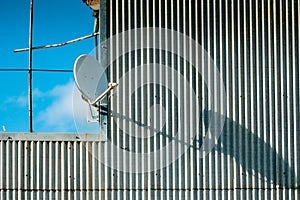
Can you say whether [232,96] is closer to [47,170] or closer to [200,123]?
[200,123]

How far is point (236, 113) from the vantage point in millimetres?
9180

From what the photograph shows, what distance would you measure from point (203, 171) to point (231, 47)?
241 cm

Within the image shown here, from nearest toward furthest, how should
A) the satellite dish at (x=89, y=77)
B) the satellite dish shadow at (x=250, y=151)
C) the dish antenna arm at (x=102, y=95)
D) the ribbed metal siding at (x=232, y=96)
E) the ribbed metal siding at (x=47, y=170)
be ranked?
the satellite dish at (x=89, y=77) < the dish antenna arm at (x=102, y=95) < the ribbed metal siding at (x=47, y=170) < the ribbed metal siding at (x=232, y=96) < the satellite dish shadow at (x=250, y=151)

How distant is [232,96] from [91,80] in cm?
274

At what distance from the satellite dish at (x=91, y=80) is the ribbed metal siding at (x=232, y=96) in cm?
40

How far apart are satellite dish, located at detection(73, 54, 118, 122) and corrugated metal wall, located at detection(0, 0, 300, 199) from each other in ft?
1.25

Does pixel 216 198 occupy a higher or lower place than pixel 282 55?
lower

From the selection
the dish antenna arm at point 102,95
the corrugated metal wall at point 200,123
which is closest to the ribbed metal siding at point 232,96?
the corrugated metal wall at point 200,123

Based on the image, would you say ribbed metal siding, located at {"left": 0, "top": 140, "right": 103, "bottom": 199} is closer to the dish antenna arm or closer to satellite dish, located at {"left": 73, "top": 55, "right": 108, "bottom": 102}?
the dish antenna arm

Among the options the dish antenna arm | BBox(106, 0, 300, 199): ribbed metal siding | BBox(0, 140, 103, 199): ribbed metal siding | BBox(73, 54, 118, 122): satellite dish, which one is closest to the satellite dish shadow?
BBox(106, 0, 300, 199): ribbed metal siding

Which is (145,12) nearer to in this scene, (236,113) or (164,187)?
(236,113)

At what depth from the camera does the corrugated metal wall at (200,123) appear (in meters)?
8.70

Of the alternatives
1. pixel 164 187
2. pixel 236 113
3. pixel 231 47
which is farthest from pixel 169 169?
pixel 231 47

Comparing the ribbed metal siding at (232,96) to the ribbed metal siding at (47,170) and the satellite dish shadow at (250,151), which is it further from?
the ribbed metal siding at (47,170)
